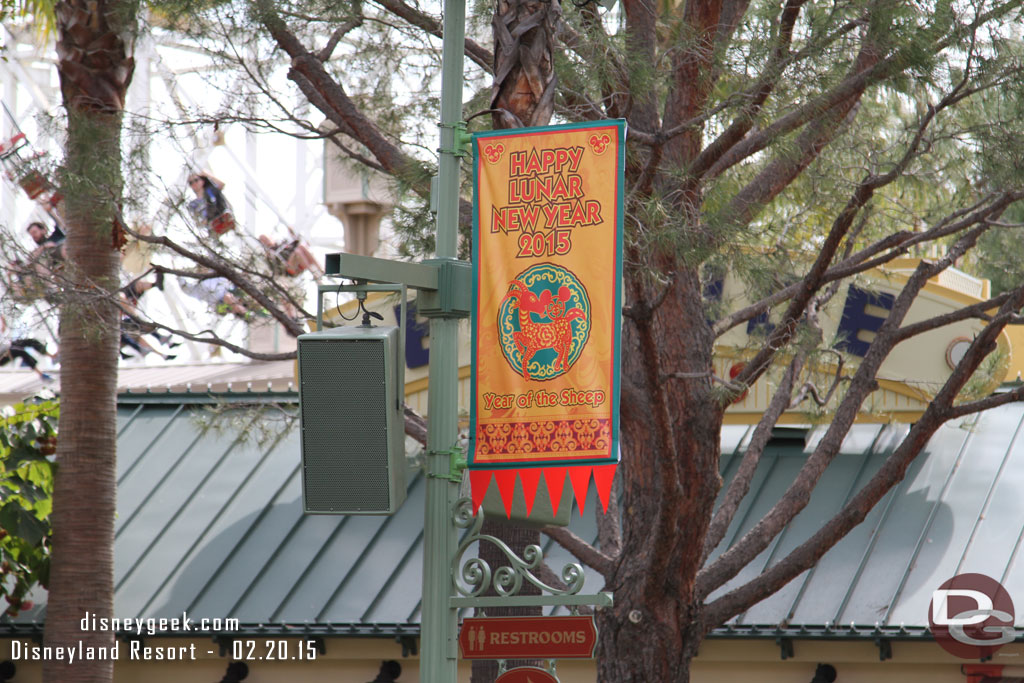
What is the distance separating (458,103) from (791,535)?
709 centimetres

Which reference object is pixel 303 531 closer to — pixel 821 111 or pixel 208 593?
pixel 208 593

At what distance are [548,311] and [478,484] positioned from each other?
29.8 inches

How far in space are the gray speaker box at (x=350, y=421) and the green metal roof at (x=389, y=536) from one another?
5178mm

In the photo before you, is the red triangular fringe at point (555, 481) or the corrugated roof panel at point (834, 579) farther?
the corrugated roof panel at point (834, 579)

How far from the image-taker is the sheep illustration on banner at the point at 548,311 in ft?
16.6

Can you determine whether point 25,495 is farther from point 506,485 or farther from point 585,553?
point 506,485

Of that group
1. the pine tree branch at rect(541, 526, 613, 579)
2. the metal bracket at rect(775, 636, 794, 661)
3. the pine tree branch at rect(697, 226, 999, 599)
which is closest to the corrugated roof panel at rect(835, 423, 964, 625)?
the metal bracket at rect(775, 636, 794, 661)

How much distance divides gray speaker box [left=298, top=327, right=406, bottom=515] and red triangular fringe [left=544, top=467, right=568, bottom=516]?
581mm

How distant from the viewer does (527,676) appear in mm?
5238

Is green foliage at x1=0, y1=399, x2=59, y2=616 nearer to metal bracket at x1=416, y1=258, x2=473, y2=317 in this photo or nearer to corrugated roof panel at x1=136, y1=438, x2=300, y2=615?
corrugated roof panel at x1=136, y1=438, x2=300, y2=615

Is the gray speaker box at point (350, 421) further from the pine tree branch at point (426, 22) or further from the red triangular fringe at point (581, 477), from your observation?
the pine tree branch at point (426, 22)

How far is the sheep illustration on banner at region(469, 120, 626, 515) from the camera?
16.6ft

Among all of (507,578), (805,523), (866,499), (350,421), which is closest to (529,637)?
(507,578)

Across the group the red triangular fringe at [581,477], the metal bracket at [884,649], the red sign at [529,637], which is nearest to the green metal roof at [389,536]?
the metal bracket at [884,649]
